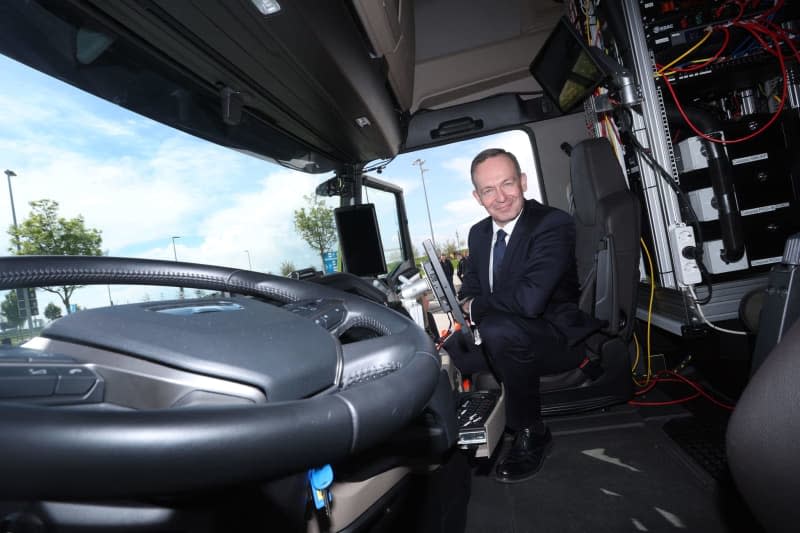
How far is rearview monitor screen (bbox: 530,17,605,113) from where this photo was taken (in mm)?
2365

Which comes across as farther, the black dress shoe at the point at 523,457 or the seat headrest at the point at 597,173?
the seat headrest at the point at 597,173

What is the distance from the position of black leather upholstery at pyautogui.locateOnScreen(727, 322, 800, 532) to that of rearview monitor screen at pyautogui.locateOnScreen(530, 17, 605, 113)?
2.15 meters

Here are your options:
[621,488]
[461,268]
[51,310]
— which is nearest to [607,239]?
[461,268]

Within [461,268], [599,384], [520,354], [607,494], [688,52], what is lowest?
[607,494]

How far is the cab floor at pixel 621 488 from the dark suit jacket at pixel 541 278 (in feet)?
1.68

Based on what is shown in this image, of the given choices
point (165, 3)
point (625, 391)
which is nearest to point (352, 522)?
point (165, 3)

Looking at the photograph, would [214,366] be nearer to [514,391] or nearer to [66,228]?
[66,228]

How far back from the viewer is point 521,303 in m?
1.99

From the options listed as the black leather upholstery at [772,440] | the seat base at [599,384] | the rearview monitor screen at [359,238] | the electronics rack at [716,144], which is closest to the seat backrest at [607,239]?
the seat base at [599,384]

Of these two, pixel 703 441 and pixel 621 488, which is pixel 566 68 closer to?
pixel 703 441

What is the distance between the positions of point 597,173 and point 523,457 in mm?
1432

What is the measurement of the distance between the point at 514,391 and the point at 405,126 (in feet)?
7.89

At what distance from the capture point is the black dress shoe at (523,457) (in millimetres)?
1836

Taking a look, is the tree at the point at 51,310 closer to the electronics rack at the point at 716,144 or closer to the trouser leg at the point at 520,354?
the trouser leg at the point at 520,354
